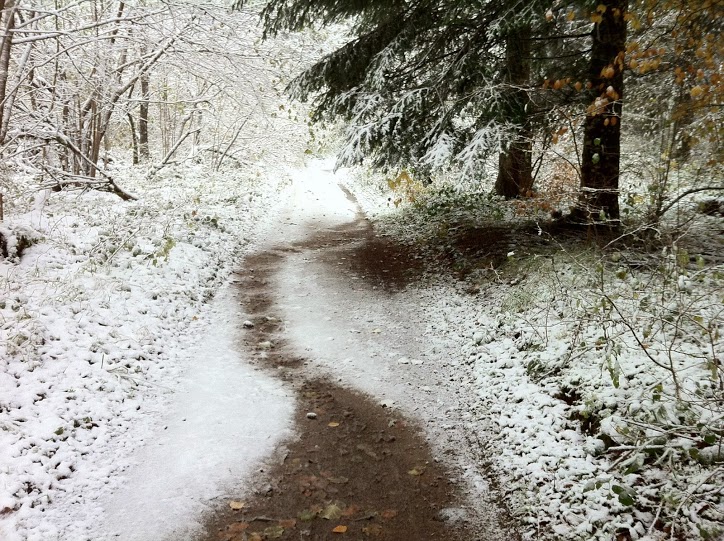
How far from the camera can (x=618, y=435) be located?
145 inches

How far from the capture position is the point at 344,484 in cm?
407

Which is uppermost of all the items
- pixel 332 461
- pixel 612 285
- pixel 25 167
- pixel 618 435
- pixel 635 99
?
pixel 635 99

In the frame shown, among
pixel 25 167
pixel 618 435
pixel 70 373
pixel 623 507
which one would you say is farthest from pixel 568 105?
pixel 25 167

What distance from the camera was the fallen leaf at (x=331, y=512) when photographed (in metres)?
3.70

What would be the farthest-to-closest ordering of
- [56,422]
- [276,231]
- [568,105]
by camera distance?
[276,231] < [568,105] < [56,422]

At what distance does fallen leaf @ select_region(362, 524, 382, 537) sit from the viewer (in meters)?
3.55

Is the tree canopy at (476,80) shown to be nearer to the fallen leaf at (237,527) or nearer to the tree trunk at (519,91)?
the tree trunk at (519,91)

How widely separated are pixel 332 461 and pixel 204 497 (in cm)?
117

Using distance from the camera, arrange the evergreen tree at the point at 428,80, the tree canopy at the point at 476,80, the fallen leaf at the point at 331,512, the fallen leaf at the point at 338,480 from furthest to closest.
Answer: the evergreen tree at the point at 428,80 → the tree canopy at the point at 476,80 → the fallen leaf at the point at 338,480 → the fallen leaf at the point at 331,512

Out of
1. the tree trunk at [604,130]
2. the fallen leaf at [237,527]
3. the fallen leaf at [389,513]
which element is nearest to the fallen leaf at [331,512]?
the fallen leaf at [389,513]

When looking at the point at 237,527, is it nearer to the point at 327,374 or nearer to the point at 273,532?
the point at 273,532

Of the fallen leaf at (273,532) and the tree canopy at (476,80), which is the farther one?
the tree canopy at (476,80)

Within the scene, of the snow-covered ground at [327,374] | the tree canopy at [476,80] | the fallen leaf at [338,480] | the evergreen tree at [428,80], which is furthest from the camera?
the evergreen tree at [428,80]

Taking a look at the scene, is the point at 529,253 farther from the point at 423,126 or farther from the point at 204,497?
the point at 204,497
